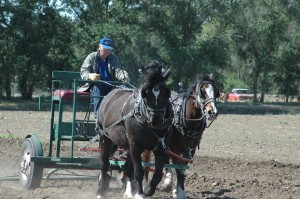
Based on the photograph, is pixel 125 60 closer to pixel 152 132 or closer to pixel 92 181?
pixel 92 181

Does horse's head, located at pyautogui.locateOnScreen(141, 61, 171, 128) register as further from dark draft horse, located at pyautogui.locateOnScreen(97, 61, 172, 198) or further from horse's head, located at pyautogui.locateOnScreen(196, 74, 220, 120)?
horse's head, located at pyautogui.locateOnScreen(196, 74, 220, 120)

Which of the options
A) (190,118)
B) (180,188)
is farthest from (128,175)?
(190,118)

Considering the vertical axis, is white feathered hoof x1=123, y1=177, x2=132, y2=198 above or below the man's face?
below

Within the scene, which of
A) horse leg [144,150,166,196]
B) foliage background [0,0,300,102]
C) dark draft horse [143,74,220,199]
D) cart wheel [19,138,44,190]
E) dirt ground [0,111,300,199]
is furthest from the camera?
foliage background [0,0,300,102]

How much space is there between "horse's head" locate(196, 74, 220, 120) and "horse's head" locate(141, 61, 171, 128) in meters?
0.71

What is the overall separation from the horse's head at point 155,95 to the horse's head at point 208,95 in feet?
2.32

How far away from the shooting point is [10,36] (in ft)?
133

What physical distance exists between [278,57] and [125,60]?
14598 millimetres

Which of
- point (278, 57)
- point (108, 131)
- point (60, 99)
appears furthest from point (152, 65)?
point (278, 57)

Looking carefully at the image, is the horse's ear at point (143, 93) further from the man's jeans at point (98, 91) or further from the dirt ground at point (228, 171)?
the man's jeans at point (98, 91)

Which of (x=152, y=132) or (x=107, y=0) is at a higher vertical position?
(x=107, y=0)

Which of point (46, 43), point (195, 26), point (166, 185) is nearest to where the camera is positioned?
point (166, 185)


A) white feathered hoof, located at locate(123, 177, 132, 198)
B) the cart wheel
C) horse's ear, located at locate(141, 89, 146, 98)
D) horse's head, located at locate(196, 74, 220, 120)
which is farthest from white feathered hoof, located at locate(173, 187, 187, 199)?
the cart wheel

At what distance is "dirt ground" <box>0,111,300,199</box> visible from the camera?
397 inches
